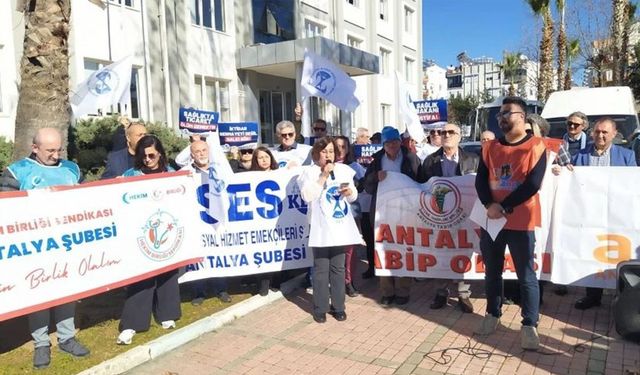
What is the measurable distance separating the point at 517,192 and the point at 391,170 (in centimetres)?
187

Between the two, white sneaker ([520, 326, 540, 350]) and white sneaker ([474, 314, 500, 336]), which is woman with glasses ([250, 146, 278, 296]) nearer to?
white sneaker ([474, 314, 500, 336])

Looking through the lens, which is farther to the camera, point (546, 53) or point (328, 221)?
point (546, 53)

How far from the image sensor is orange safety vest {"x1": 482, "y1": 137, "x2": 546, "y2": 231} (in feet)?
13.9

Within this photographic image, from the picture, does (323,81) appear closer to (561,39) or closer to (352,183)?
(352,183)

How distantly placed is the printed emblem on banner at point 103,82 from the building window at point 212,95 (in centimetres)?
884

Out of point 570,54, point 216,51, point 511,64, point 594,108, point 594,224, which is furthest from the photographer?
point 511,64

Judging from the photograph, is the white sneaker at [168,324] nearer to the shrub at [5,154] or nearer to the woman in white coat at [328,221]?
the woman in white coat at [328,221]

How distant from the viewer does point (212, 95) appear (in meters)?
17.5

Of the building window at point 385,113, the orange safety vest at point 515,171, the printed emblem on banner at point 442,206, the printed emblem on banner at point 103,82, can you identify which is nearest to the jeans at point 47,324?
the printed emblem on banner at point 442,206

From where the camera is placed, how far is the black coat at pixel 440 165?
18.2 feet

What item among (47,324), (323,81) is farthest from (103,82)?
(47,324)

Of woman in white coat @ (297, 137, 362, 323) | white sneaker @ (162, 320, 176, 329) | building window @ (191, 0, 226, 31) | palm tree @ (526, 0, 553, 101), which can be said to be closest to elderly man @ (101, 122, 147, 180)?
white sneaker @ (162, 320, 176, 329)

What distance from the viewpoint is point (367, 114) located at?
26797mm

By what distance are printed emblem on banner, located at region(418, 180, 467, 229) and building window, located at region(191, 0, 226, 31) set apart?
1315cm
